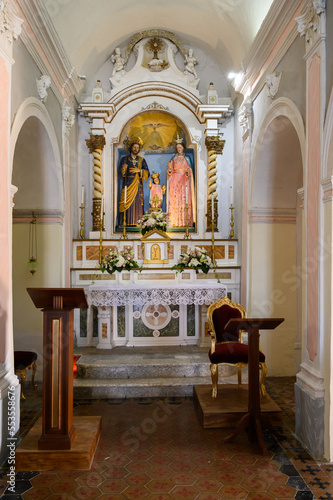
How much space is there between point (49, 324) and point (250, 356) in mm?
1927

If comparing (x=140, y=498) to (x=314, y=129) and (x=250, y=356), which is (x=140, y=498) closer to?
(x=250, y=356)

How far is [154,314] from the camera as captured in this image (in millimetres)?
6949

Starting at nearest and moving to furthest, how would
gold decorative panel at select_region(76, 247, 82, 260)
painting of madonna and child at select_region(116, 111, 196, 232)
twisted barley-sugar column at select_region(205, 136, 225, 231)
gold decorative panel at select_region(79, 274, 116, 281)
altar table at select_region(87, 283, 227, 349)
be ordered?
altar table at select_region(87, 283, 227, 349) < gold decorative panel at select_region(79, 274, 116, 281) < gold decorative panel at select_region(76, 247, 82, 260) < twisted barley-sugar column at select_region(205, 136, 225, 231) < painting of madonna and child at select_region(116, 111, 196, 232)

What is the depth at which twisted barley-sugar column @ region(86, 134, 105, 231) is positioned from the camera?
7867 mm

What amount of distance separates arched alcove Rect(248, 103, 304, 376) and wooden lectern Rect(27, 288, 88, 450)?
142 inches

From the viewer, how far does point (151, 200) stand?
7.48 m

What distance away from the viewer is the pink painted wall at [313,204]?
3.90 metres

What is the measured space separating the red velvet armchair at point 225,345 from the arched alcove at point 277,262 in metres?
1.21

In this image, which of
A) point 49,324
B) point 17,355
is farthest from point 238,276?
point 49,324

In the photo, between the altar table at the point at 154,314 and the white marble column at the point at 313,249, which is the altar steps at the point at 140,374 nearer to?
the altar table at the point at 154,314

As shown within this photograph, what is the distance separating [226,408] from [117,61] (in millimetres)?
6832

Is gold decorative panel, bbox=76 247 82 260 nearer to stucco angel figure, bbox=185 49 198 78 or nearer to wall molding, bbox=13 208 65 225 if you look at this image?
wall molding, bbox=13 208 65 225

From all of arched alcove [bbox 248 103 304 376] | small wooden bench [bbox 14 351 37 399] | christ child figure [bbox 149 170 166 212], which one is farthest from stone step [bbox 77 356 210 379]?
christ child figure [bbox 149 170 166 212]

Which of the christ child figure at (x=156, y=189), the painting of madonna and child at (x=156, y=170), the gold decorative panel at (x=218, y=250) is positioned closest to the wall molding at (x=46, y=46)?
the painting of madonna and child at (x=156, y=170)
